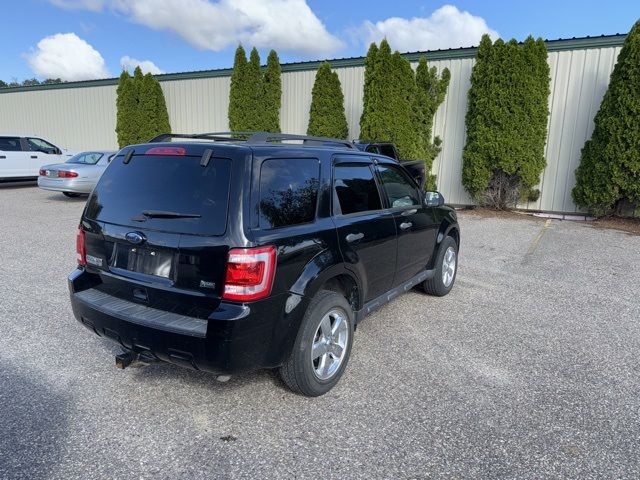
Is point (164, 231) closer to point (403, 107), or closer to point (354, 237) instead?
point (354, 237)

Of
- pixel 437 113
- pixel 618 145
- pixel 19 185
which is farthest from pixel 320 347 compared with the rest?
pixel 19 185

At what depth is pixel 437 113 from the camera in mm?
12984

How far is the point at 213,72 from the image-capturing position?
16.3m

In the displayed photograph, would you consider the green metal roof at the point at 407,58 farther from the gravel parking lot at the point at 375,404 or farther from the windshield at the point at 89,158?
the gravel parking lot at the point at 375,404

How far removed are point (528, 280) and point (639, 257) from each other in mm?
2861

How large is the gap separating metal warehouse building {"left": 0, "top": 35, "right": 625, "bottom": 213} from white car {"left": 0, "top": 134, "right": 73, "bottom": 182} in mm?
3831

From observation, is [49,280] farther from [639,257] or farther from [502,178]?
[502,178]

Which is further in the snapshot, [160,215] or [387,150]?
[387,150]

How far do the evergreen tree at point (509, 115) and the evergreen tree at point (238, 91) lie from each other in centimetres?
717

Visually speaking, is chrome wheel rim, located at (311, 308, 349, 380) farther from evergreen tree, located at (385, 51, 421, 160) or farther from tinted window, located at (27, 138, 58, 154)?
tinted window, located at (27, 138, 58, 154)

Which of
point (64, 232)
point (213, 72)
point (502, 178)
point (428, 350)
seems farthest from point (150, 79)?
point (428, 350)

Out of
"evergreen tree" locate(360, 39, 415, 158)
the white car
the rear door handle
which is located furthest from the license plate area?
the white car

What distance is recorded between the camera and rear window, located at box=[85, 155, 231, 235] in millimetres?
2721

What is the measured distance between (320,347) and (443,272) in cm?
260
